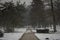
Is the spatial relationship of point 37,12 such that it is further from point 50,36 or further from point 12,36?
point 12,36

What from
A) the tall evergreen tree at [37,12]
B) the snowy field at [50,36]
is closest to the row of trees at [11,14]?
the tall evergreen tree at [37,12]

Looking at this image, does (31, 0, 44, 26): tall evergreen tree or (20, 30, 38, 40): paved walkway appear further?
(31, 0, 44, 26): tall evergreen tree

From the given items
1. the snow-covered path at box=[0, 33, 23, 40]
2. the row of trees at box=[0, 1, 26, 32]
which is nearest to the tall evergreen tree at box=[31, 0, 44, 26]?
the row of trees at box=[0, 1, 26, 32]

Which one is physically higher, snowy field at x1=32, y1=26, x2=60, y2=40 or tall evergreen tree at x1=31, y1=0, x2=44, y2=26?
tall evergreen tree at x1=31, y1=0, x2=44, y2=26

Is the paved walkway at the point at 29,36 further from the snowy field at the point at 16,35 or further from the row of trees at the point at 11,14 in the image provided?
the row of trees at the point at 11,14

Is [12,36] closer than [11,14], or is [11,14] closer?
[12,36]

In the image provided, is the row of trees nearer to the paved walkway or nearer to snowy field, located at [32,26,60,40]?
the paved walkway

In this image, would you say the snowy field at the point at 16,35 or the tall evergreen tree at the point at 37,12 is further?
the tall evergreen tree at the point at 37,12

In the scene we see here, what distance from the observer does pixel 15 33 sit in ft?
32.2

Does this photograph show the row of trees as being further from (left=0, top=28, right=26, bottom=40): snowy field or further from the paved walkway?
the paved walkway

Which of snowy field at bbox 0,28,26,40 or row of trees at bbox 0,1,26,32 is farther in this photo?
row of trees at bbox 0,1,26,32

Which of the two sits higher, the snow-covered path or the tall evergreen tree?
the tall evergreen tree

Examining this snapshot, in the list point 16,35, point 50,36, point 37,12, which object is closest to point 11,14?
point 16,35

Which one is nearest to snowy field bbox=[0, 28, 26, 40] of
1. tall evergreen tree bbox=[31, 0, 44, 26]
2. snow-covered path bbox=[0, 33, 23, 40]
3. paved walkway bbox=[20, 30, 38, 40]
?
snow-covered path bbox=[0, 33, 23, 40]
